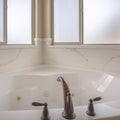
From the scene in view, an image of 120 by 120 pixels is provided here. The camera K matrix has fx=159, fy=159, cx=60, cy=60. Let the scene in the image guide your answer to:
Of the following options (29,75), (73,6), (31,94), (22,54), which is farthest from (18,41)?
(73,6)

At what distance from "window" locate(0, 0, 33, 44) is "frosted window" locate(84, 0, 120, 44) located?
884mm

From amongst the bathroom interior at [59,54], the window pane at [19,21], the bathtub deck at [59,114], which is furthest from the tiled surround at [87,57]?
the bathtub deck at [59,114]

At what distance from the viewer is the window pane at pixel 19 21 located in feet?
7.23

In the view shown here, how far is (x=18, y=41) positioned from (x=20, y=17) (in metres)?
0.36

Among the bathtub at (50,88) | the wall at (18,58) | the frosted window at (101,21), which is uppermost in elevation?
the frosted window at (101,21)

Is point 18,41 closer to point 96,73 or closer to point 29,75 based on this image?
point 29,75

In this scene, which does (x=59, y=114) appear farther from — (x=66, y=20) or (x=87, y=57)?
(x=66, y=20)

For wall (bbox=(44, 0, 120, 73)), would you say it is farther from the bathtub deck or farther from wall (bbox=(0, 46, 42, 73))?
the bathtub deck

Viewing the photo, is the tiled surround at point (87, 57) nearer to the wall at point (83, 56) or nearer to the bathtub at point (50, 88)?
the wall at point (83, 56)

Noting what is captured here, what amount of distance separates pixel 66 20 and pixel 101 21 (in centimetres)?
56

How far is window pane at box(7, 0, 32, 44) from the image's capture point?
2203 mm

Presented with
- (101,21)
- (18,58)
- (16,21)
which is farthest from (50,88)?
(101,21)

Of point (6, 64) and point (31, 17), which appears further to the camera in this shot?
point (31, 17)

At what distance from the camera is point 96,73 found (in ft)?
6.83
